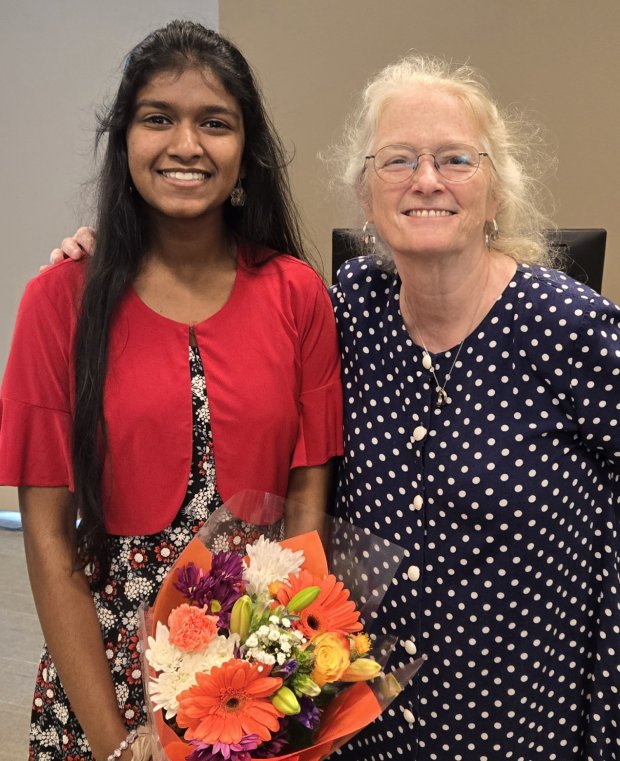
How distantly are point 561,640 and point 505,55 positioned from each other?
2.53 meters

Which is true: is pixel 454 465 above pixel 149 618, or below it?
above

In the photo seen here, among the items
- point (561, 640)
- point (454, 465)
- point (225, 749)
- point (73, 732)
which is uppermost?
point (454, 465)

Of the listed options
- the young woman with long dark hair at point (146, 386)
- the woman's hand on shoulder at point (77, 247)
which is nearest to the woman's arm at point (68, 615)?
the young woman with long dark hair at point (146, 386)

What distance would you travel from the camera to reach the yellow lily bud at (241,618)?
996 mm

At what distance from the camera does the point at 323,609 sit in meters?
1.06

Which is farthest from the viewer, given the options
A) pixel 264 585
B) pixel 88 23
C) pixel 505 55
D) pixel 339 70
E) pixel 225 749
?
pixel 88 23

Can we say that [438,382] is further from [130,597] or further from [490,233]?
[130,597]

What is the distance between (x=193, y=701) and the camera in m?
0.93

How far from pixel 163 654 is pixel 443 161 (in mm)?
945

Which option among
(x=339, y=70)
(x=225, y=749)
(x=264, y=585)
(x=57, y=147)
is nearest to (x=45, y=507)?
(x=264, y=585)

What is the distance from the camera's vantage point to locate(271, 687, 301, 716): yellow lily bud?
3.09ft

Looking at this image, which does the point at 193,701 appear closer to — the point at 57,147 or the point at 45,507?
the point at 45,507

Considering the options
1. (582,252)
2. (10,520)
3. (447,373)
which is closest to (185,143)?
(447,373)

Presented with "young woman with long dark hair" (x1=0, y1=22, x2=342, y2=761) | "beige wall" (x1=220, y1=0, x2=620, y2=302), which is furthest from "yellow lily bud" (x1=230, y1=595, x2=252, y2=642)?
"beige wall" (x1=220, y1=0, x2=620, y2=302)
